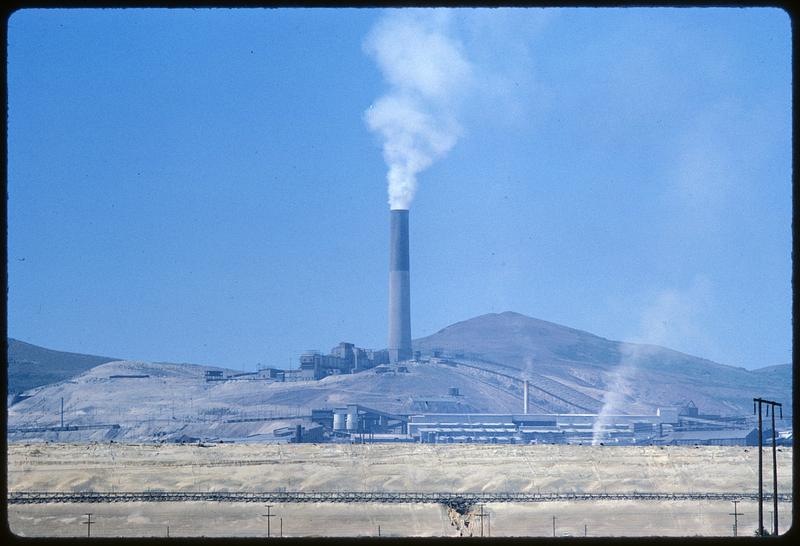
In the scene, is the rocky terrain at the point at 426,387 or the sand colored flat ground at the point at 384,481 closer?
the sand colored flat ground at the point at 384,481

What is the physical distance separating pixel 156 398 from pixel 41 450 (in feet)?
86.1

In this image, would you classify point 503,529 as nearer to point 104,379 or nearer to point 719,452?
point 719,452

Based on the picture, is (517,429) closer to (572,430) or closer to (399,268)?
(572,430)

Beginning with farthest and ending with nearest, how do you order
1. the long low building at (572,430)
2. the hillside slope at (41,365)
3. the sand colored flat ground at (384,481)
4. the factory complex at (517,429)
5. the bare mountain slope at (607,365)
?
1. the bare mountain slope at (607,365)
2. the hillside slope at (41,365)
3. the long low building at (572,430)
4. the factory complex at (517,429)
5. the sand colored flat ground at (384,481)

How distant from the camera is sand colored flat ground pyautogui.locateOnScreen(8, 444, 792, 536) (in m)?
23.4

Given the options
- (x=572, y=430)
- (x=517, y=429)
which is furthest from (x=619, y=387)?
(x=517, y=429)

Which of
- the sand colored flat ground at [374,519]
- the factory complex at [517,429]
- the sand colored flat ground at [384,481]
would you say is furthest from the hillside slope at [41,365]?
the sand colored flat ground at [374,519]

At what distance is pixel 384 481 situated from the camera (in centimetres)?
3216

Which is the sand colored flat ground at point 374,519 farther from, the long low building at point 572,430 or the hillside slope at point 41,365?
the hillside slope at point 41,365

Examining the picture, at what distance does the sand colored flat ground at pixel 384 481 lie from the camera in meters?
23.4

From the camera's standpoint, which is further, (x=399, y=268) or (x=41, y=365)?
(x=41, y=365)

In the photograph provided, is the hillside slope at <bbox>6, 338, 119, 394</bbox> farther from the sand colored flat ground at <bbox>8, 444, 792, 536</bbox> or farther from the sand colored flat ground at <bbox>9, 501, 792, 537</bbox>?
the sand colored flat ground at <bbox>9, 501, 792, 537</bbox>

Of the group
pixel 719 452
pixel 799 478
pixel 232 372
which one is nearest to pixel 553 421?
pixel 719 452

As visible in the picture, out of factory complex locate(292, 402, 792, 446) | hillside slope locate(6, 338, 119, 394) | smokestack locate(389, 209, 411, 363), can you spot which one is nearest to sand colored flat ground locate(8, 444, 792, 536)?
factory complex locate(292, 402, 792, 446)
